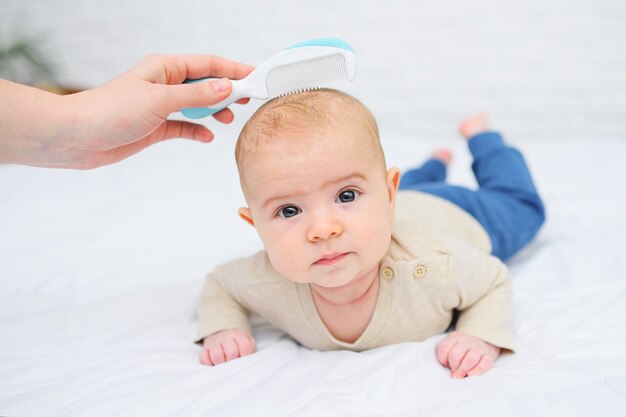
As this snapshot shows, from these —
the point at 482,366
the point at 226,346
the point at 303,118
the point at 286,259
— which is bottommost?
the point at 482,366

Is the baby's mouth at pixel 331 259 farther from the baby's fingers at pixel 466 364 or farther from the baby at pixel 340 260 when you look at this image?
the baby's fingers at pixel 466 364

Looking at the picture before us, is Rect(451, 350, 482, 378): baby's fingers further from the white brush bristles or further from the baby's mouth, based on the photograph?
the white brush bristles

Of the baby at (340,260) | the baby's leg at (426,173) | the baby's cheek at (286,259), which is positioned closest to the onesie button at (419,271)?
the baby at (340,260)

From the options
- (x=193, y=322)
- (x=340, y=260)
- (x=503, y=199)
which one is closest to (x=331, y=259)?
(x=340, y=260)

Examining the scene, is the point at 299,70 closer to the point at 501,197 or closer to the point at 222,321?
the point at 222,321

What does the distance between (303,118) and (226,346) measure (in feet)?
1.29

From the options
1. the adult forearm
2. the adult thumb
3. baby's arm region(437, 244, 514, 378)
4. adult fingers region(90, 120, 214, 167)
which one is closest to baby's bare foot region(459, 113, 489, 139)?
baby's arm region(437, 244, 514, 378)

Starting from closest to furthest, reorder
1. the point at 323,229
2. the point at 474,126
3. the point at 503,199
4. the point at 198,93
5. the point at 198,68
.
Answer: the point at 323,229, the point at 198,93, the point at 198,68, the point at 503,199, the point at 474,126

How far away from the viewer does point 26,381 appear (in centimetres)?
95

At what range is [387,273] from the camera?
39.3 inches

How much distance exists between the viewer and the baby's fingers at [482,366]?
2.95 ft

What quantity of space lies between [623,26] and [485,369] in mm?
1732

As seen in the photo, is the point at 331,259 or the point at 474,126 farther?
the point at 474,126

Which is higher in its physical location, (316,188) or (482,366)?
(316,188)
